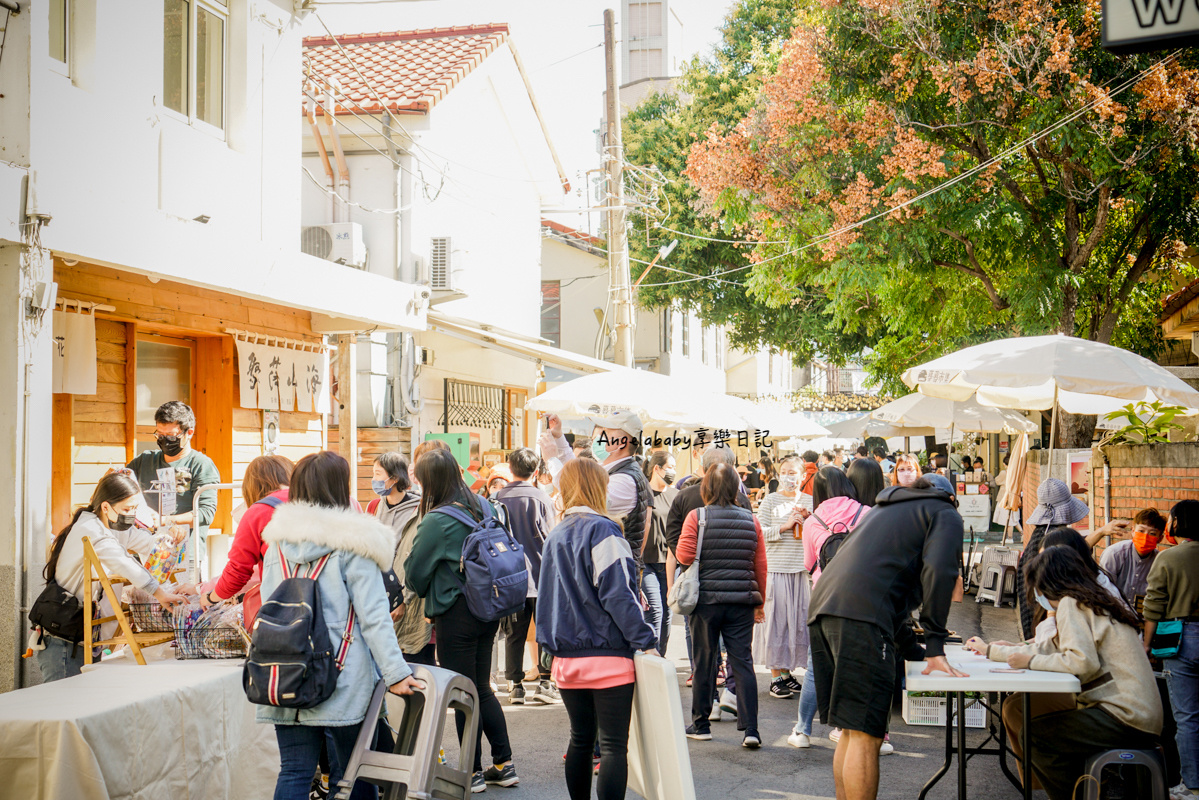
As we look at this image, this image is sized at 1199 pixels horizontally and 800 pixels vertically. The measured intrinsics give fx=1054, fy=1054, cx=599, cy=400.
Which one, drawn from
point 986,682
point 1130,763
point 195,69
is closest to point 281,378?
point 195,69

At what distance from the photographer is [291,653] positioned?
429 centimetres

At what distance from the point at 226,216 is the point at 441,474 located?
4.50 m

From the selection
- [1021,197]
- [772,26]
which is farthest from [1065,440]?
[772,26]

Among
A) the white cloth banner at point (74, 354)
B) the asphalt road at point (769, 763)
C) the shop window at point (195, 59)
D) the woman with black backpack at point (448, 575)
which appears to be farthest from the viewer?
the shop window at point (195, 59)

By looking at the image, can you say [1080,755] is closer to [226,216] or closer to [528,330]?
[226,216]

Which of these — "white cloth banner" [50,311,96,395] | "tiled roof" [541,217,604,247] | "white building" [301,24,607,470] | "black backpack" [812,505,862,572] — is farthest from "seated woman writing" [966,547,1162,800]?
"tiled roof" [541,217,604,247]

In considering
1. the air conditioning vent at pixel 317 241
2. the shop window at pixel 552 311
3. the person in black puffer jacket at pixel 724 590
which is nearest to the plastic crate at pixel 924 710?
the person in black puffer jacket at pixel 724 590

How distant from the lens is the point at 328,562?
4.53 meters

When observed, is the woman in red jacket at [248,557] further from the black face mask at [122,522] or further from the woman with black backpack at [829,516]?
the woman with black backpack at [829,516]

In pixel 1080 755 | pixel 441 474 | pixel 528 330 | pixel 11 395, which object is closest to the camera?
pixel 1080 755

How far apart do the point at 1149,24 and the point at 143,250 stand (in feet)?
22.7

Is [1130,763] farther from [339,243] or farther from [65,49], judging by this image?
[339,243]

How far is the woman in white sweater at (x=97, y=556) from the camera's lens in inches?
238

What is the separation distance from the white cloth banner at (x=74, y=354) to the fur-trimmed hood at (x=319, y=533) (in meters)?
4.31
